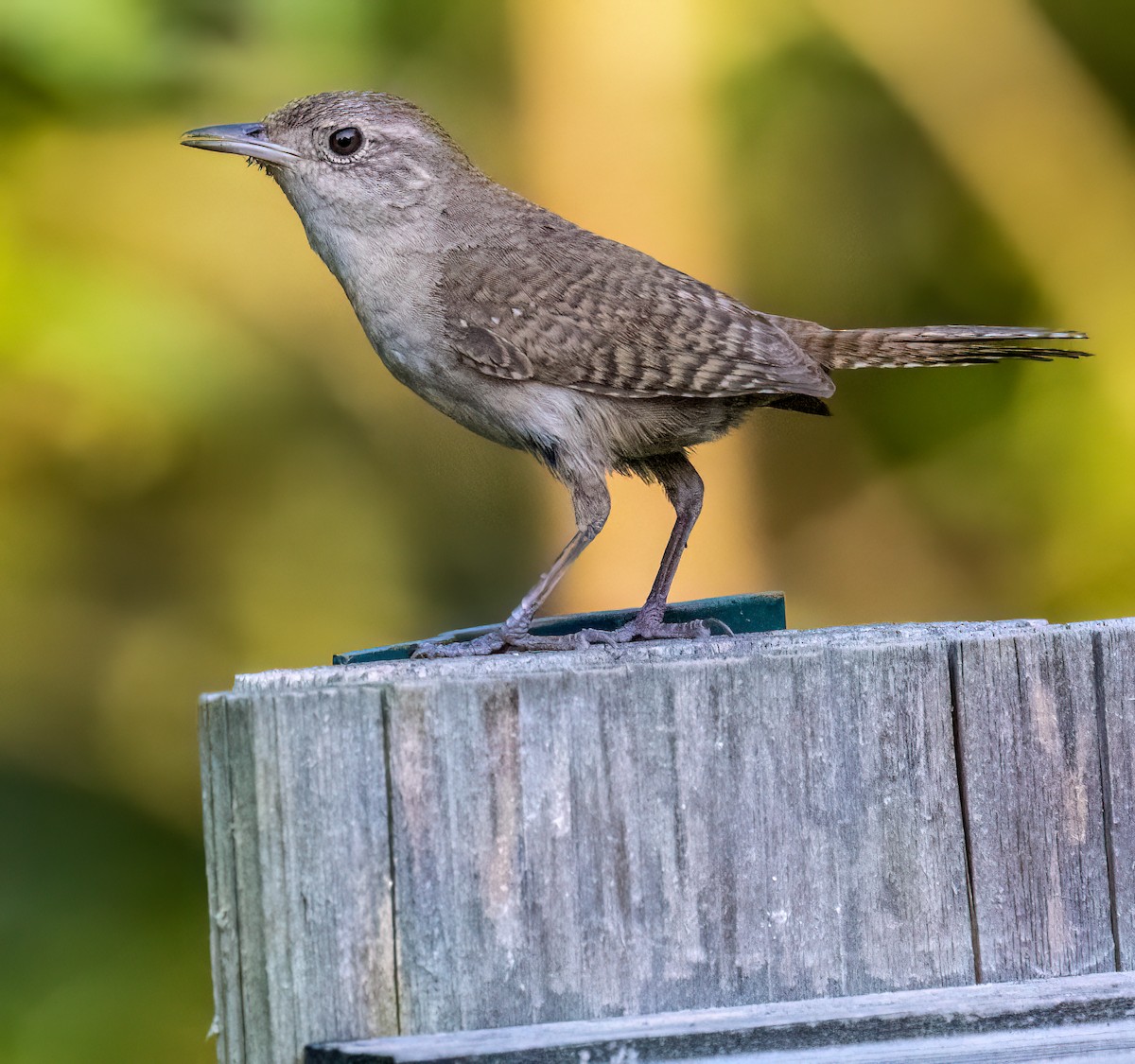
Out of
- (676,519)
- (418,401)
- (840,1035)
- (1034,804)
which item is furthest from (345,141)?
(840,1035)

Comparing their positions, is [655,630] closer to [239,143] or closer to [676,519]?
[676,519]

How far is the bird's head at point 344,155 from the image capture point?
12.8 ft

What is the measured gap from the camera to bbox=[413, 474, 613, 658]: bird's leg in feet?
10.0

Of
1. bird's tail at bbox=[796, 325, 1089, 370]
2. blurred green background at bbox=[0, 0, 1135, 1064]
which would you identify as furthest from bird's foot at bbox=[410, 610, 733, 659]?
blurred green background at bbox=[0, 0, 1135, 1064]

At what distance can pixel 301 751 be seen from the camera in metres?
2.05

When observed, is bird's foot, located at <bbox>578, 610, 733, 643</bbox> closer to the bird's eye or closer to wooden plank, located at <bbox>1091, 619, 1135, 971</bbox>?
wooden plank, located at <bbox>1091, 619, 1135, 971</bbox>

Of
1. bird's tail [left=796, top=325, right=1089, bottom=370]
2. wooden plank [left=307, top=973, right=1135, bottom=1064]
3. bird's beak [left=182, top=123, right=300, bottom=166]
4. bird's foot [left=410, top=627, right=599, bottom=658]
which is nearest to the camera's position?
wooden plank [left=307, top=973, right=1135, bottom=1064]

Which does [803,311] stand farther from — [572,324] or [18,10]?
[18,10]

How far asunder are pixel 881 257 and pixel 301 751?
457 centimetres

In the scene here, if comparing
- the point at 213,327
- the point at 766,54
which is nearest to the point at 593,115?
the point at 766,54

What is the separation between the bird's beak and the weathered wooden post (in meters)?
2.05

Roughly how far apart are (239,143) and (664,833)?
2460mm

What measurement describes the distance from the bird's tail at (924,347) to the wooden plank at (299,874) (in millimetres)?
2201

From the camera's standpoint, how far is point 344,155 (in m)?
4.00
